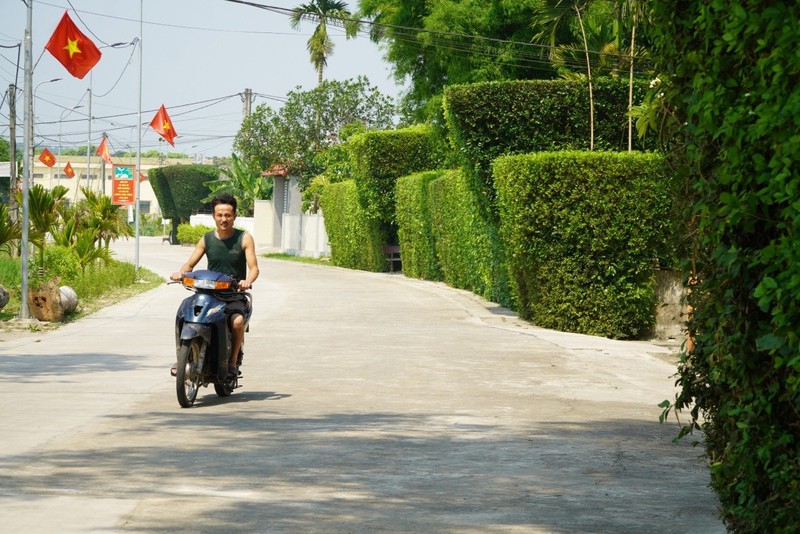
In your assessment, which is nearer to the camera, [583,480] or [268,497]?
[268,497]

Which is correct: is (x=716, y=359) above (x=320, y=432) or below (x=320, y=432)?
above

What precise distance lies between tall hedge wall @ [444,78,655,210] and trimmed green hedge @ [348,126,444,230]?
1821 centimetres

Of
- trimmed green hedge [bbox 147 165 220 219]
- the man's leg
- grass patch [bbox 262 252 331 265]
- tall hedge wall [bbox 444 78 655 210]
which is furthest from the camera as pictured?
trimmed green hedge [bbox 147 165 220 219]

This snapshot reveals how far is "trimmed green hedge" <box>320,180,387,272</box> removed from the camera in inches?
1766

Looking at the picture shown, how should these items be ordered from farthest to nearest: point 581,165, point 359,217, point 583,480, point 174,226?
point 174,226, point 359,217, point 581,165, point 583,480

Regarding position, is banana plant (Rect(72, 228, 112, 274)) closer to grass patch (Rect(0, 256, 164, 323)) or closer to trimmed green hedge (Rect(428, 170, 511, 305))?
grass patch (Rect(0, 256, 164, 323))

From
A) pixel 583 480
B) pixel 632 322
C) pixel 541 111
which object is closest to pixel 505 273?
pixel 541 111

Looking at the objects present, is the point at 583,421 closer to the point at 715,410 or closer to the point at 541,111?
the point at 715,410

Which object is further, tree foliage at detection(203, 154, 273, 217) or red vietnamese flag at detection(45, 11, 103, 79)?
tree foliage at detection(203, 154, 273, 217)

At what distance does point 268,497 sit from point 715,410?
2.70 meters

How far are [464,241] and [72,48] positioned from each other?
10.2m

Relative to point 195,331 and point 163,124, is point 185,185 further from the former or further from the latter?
point 195,331

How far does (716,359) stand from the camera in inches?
228

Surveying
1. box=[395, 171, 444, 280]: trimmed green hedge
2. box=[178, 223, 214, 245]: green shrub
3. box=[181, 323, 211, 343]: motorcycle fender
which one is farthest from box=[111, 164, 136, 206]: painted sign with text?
box=[178, 223, 214, 245]: green shrub
